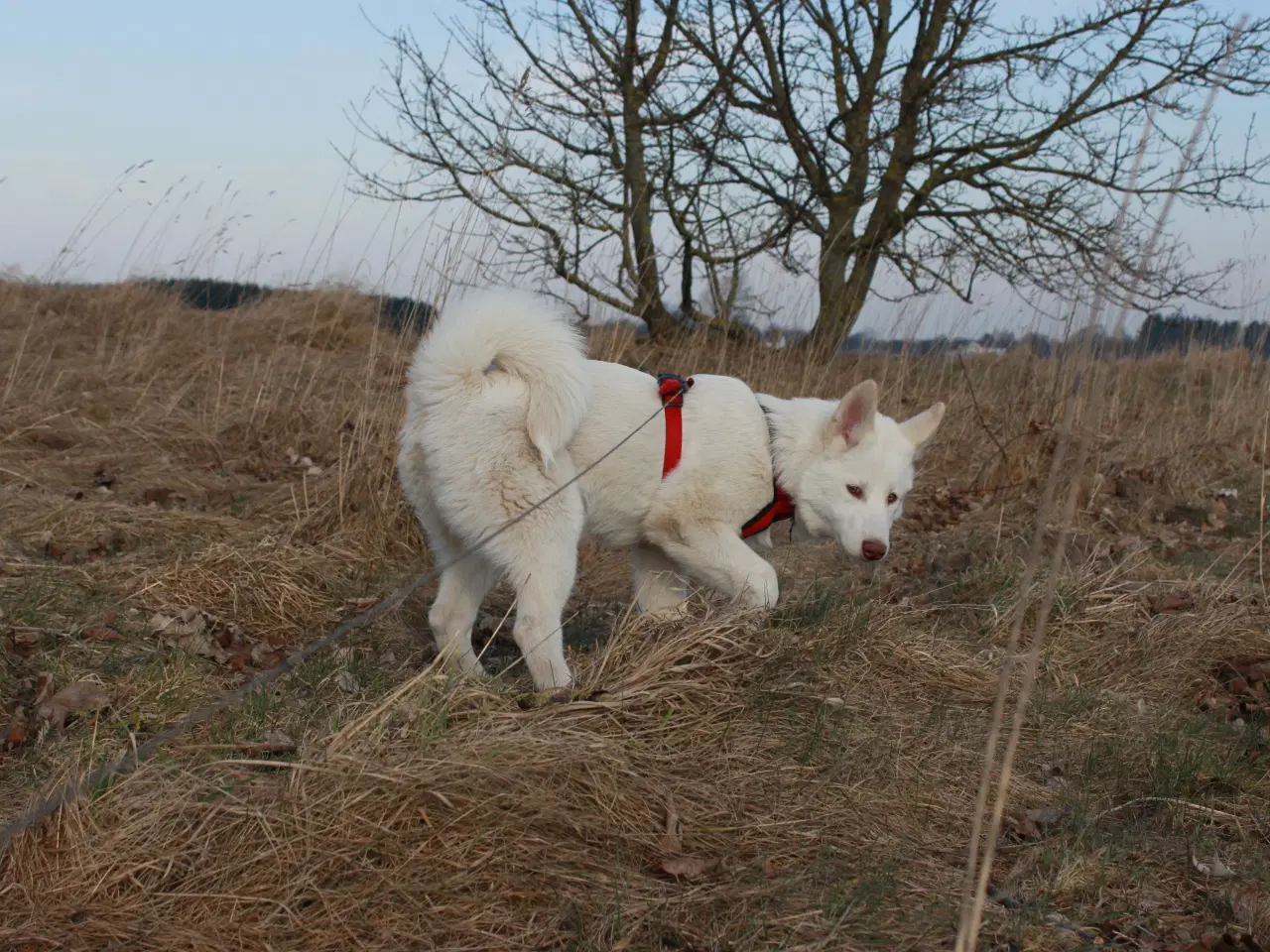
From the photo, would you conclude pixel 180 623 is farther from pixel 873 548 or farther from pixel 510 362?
pixel 873 548

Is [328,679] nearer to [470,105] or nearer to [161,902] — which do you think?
[161,902]

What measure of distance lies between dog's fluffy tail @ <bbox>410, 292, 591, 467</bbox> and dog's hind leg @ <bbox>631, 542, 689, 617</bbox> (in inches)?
36.2

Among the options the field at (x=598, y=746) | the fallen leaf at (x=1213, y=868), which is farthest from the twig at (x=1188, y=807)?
the fallen leaf at (x=1213, y=868)

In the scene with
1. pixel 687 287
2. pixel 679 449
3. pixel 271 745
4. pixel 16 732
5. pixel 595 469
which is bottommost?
pixel 16 732

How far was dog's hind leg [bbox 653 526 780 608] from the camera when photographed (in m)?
4.07

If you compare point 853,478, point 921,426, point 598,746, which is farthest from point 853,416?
point 598,746

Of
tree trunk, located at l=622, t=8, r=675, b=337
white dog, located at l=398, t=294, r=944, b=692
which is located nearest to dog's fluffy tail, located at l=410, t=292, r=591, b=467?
white dog, located at l=398, t=294, r=944, b=692

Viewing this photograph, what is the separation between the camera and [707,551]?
417cm

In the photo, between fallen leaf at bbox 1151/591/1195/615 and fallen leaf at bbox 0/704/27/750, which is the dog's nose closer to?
fallen leaf at bbox 1151/591/1195/615

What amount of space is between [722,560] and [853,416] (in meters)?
0.78

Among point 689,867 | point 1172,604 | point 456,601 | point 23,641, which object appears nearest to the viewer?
point 689,867

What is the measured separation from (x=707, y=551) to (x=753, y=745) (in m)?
1.22

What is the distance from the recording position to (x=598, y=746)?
270cm

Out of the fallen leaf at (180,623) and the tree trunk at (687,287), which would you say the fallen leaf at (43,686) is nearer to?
the fallen leaf at (180,623)
